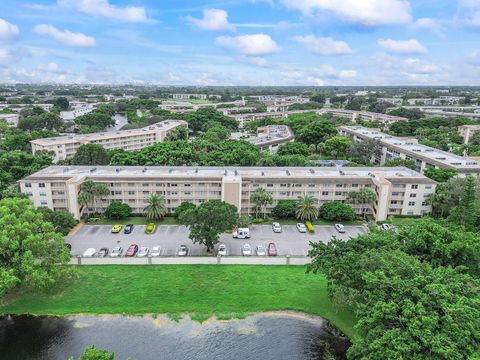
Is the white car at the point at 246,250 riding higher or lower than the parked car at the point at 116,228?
lower

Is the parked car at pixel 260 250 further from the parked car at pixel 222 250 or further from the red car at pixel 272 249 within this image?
the parked car at pixel 222 250

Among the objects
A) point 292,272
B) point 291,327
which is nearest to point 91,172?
point 292,272

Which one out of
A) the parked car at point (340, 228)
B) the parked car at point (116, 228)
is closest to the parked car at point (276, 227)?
the parked car at point (340, 228)

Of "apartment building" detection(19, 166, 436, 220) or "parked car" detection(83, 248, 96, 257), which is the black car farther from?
"parked car" detection(83, 248, 96, 257)

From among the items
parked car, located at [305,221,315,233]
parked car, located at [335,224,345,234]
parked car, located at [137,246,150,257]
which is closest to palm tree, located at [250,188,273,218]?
parked car, located at [305,221,315,233]

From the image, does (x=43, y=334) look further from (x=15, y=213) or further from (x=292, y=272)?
(x=292, y=272)

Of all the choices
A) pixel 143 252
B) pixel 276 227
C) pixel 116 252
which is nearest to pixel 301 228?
pixel 276 227

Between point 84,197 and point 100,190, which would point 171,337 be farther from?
point 100,190
